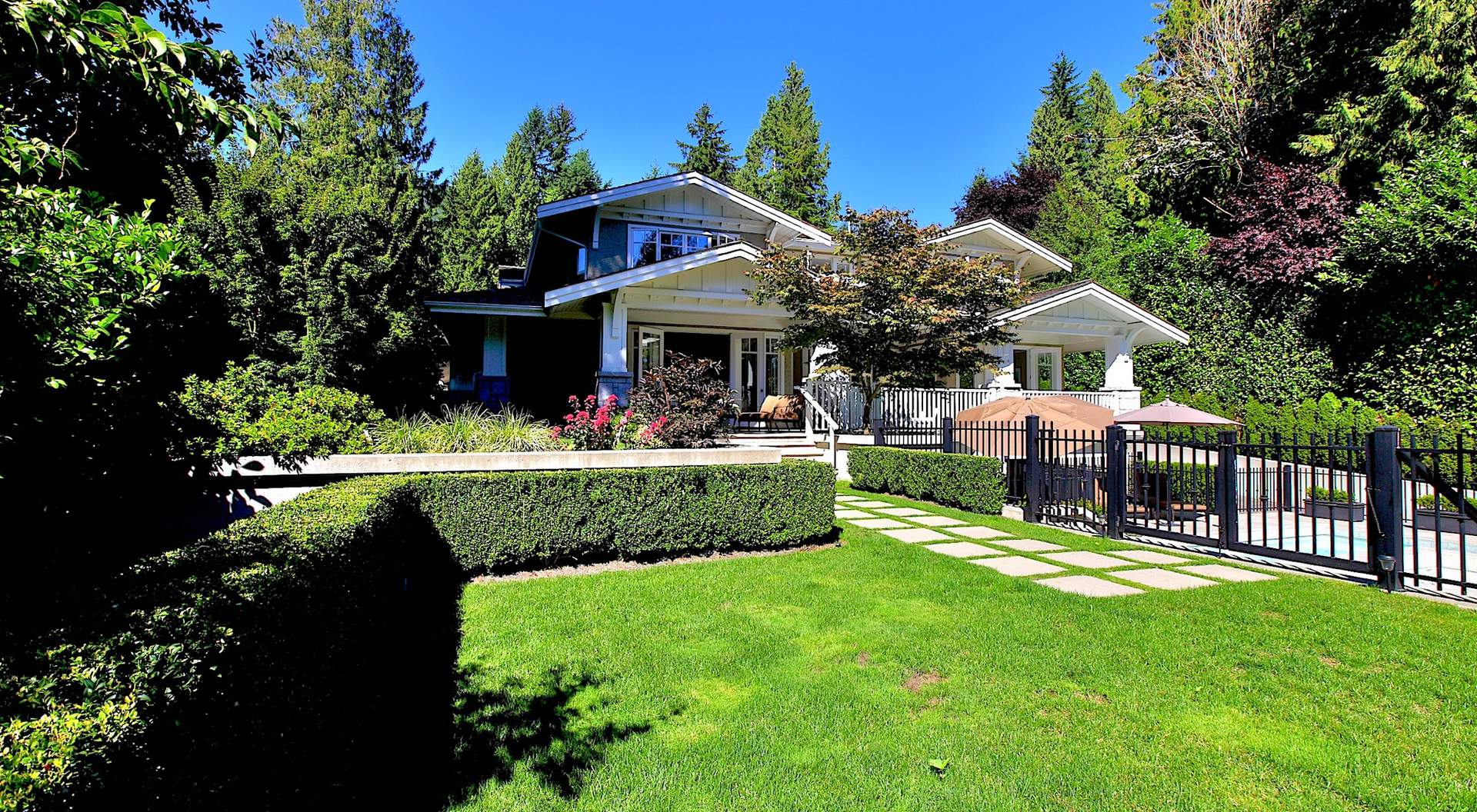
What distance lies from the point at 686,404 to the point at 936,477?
4.10 meters

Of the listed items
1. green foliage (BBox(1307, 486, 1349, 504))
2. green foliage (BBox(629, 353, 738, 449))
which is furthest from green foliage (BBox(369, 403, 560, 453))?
green foliage (BBox(1307, 486, 1349, 504))

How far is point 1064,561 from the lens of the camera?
21.0 ft

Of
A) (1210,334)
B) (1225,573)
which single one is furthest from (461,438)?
(1210,334)

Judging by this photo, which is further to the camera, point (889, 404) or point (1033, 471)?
point (889, 404)

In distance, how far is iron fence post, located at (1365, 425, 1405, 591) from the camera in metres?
5.28

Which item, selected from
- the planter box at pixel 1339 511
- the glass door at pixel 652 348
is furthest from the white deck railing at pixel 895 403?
the planter box at pixel 1339 511

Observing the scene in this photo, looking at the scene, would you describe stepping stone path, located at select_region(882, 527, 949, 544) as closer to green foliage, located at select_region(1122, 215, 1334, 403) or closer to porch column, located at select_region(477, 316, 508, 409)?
porch column, located at select_region(477, 316, 508, 409)

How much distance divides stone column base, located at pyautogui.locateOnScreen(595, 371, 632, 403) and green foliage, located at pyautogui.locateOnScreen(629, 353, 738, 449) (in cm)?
443

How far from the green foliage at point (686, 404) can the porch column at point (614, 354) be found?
4.54 meters

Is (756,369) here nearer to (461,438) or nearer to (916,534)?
(916,534)

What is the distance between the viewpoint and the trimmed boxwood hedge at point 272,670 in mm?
1215

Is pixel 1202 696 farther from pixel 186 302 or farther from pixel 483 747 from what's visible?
pixel 186 302

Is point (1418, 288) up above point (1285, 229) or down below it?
below

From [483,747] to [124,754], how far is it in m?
1.91
